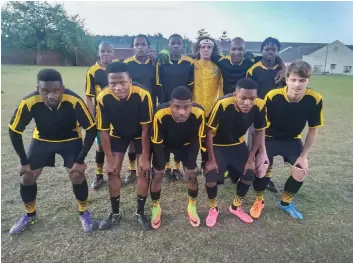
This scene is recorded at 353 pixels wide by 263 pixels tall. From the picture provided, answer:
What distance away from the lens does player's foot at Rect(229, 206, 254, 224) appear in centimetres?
372

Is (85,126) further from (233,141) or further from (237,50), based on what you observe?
(237,50)

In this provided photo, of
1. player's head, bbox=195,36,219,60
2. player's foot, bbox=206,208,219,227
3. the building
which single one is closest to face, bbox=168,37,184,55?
player's head, bbox=195,36,219,60

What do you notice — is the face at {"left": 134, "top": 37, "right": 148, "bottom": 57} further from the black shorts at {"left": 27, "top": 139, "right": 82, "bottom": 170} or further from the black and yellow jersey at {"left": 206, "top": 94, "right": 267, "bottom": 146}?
the black shorts at {"left": 27, "top": 139, "right": 82, "bottom": 170}

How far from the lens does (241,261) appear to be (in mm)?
2992

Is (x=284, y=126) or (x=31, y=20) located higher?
(x=31, y=20)

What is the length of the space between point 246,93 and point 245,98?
0.06m

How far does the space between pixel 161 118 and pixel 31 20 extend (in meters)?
48.6

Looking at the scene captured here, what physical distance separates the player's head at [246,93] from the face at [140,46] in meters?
1.75

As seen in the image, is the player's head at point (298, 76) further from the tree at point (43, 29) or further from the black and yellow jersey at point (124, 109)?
the tree at point (43, 29)

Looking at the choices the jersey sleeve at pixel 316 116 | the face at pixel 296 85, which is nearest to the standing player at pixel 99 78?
the face at pixel 296 85

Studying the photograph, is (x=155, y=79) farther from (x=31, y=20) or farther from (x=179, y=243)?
(x=31, y=20)

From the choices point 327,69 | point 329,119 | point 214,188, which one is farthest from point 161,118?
point 327,69

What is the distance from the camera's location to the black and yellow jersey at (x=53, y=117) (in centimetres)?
323

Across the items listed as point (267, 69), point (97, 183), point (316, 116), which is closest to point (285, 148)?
point (316, 116)
